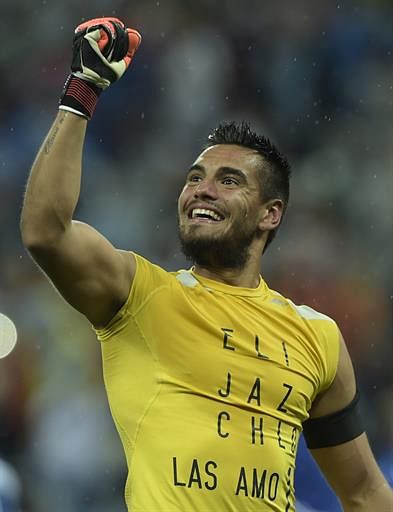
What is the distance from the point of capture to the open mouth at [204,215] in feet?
8.45

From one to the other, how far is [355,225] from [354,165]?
15.8 inches

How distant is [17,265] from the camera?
518 centimetres

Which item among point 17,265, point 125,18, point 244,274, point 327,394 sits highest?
point 125,18

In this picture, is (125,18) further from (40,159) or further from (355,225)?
(40,159)

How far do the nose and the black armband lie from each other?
715mm

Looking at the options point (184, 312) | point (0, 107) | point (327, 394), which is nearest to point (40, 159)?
point (184, 312)

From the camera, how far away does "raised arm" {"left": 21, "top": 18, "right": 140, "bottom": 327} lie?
2.04m

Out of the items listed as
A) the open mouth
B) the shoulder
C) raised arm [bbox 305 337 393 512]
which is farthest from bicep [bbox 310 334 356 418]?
the open mouth

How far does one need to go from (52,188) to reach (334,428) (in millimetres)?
1179

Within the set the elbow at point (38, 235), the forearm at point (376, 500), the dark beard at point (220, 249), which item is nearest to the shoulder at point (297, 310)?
the dark beard at point (220, 249)

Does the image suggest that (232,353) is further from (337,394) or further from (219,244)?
(337,394)

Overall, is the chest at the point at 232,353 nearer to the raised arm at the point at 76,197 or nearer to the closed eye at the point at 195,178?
the raised arm at the point at 76,197

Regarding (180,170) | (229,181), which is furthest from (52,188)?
(180,170)

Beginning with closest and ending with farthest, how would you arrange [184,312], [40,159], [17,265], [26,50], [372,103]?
[40,159], [184,312], [17,265], [26,50], [372,103]
